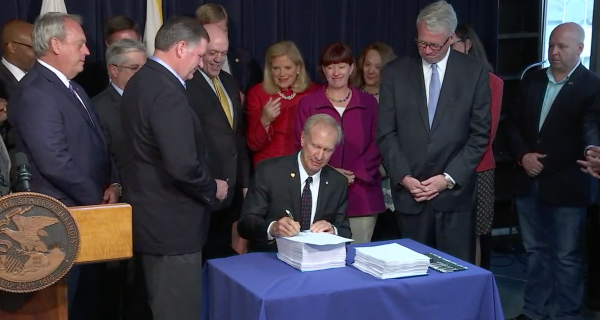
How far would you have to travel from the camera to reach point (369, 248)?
2471 mm

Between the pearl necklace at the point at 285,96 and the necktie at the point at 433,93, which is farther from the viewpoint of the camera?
the pearl necklace at the point at 285,96

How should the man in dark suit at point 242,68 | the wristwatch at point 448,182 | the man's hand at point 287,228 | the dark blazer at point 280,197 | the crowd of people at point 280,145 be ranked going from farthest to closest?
the man in dark suit at point 242,68 < the wristwatch at point 448,182 < the dark blazer at point 280,197 < the crowd of people at point 280,145 < the man's hand at point 287,228

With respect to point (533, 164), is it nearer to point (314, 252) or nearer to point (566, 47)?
point (566, 47)

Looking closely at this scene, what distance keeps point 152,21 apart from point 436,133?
1868mm

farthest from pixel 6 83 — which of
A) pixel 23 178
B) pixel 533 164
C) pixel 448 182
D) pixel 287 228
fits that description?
pixel 533 164

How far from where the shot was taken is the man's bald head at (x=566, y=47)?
3.59 meters

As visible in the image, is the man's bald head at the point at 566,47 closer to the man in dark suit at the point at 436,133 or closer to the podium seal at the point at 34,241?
the man in dark suit at the point at 436,133

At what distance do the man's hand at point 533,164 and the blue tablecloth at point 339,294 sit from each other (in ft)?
4.44

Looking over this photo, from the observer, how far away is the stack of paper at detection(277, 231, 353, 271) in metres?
2.34

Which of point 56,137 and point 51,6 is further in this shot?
point 51,6

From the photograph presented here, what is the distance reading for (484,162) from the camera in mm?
A: 3928

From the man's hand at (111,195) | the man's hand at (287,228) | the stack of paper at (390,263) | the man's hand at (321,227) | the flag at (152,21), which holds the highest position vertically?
the flag at (152,21)

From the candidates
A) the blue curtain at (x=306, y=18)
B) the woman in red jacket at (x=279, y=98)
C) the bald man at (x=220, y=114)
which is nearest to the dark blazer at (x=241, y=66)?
the blue curtain at (x=306, y=18)

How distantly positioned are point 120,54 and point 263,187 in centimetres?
110
